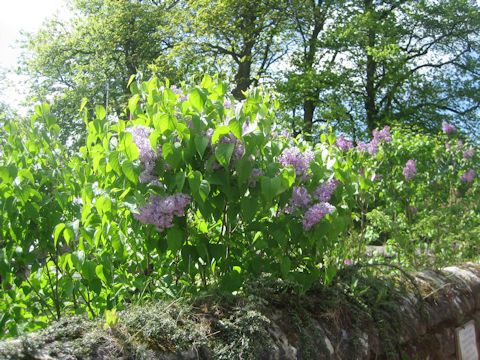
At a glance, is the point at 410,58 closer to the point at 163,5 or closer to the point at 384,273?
the point at 163,5

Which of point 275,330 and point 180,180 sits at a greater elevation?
point 180,180

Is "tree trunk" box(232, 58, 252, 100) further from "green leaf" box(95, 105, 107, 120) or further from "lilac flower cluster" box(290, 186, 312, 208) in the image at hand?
"lilac flower cluster" box(290, 186, 312, 208)

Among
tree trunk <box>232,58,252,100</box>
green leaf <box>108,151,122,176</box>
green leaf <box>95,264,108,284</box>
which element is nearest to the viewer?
green leaf <box>108,151,122,176</box>

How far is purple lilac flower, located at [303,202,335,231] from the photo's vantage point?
6.80ft

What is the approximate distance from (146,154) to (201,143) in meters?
0.26

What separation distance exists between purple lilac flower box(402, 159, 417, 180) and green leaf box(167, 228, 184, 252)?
160 inches

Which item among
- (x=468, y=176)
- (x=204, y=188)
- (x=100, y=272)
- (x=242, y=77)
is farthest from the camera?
(x=242, y=77)

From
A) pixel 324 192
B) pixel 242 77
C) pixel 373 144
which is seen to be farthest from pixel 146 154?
pixel 242 77

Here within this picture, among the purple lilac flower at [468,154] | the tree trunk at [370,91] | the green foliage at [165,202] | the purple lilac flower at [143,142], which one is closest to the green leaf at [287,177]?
the green foliage at [165,202]

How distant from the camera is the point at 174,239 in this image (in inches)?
78.7

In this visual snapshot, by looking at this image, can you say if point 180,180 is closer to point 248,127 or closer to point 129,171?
point 129,171

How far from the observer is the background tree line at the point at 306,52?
606 inches

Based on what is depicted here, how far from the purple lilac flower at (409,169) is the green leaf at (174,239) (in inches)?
160

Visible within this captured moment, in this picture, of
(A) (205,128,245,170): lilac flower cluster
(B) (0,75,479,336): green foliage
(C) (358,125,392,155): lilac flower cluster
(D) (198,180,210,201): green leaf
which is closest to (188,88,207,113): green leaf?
(B) (0,75,479,336): green foliage
